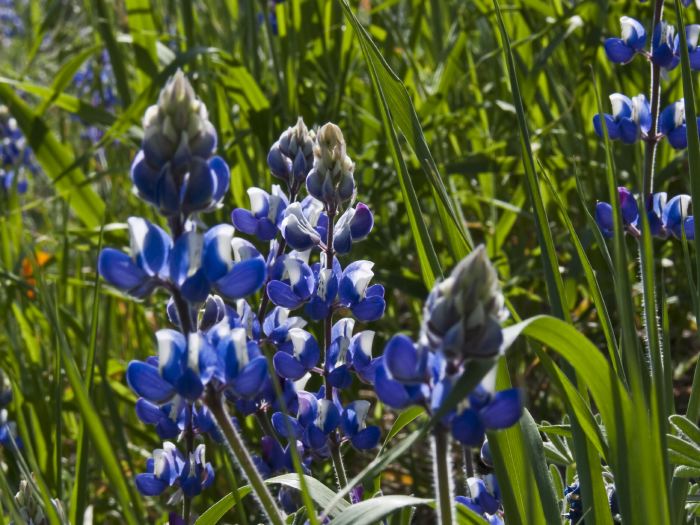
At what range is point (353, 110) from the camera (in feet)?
11.3

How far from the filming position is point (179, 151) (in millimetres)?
982

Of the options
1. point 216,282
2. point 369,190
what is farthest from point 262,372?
point 369,190

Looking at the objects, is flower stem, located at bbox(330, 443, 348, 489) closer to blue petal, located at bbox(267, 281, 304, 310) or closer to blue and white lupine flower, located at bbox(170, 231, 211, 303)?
blue petal, located at bbox(267, 281, 304, 310)

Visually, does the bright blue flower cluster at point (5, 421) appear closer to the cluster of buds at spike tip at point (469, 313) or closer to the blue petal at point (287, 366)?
the blue petal at point (287, 366)

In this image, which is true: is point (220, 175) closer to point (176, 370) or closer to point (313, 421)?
point (176, 370)

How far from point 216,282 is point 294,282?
1.39 ft

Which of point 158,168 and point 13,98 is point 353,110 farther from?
point 158,168

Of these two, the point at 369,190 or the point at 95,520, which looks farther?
the point at 369,190

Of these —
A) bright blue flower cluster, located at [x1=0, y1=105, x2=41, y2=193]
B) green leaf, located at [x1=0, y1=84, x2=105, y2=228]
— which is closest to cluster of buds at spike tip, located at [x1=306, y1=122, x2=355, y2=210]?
green leaf, located at [x1=0, y1=84, x2=105, y2=228]

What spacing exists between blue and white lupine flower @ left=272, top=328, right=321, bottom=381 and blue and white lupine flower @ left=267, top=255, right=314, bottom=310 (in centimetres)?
5

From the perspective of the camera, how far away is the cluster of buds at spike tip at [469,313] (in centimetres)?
85

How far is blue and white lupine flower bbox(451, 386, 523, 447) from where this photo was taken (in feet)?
3.00

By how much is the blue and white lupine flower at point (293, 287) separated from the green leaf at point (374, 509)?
42 centimetres

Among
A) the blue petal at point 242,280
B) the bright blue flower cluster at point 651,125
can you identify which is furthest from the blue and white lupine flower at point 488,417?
the bright blue flower cluster at point 651,125
